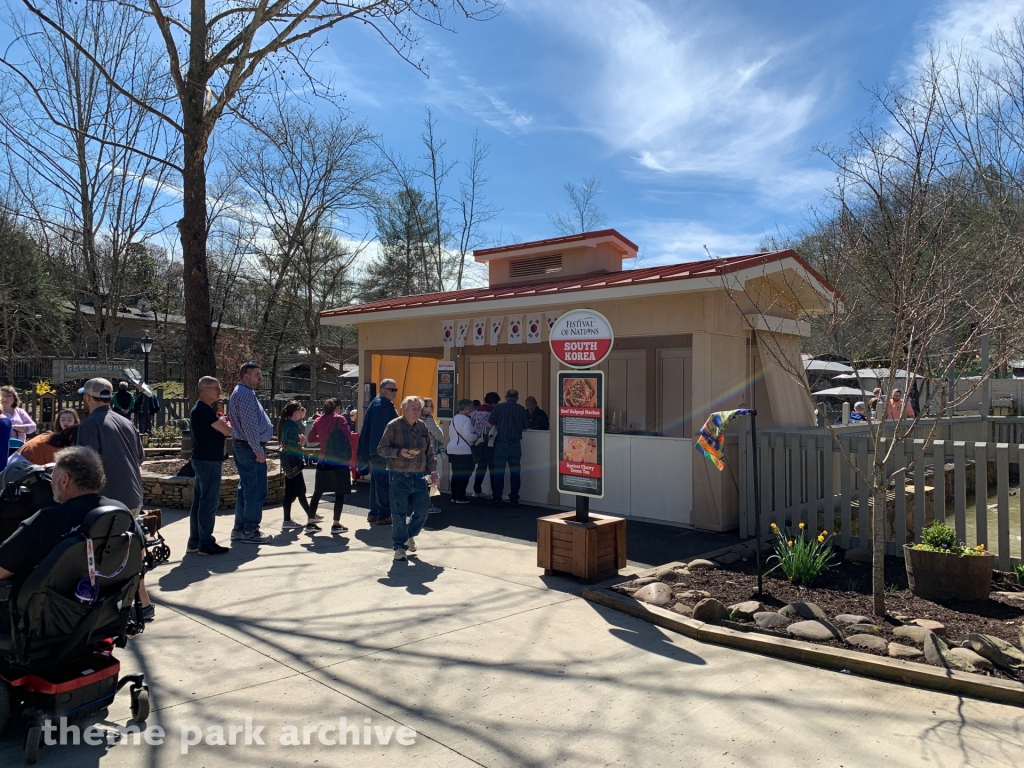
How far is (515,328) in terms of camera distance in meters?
10.8

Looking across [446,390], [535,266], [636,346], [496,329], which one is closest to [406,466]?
[496,329]

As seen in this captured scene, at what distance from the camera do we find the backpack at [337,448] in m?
8.89

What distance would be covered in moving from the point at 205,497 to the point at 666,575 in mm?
4518

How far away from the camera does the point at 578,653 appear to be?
4.67 m

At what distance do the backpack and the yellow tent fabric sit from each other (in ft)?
17.3

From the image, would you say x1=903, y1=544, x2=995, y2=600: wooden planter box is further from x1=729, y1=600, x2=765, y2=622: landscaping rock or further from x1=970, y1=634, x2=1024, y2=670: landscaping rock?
x1=729, y1=600, x2=765, y2=622: landscaping rock

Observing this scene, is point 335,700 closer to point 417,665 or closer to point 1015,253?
point 417,665


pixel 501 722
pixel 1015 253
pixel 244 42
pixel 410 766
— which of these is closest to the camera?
pixel 410 766

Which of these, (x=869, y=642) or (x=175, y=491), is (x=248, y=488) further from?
(x=869, y=642)

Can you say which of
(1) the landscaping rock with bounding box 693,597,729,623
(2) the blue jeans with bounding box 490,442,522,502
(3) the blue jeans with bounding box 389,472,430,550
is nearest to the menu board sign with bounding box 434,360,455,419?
(2) the blue jeans with bounding box 490,442,522,502

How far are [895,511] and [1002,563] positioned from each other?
1016 millimetres

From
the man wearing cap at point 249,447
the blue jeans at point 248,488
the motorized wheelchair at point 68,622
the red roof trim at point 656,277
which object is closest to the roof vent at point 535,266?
the red roof trim at point 656,277

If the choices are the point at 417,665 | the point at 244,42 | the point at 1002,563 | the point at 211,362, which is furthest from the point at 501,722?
the point at 244,42

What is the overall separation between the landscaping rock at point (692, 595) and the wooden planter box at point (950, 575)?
65.8 inches
